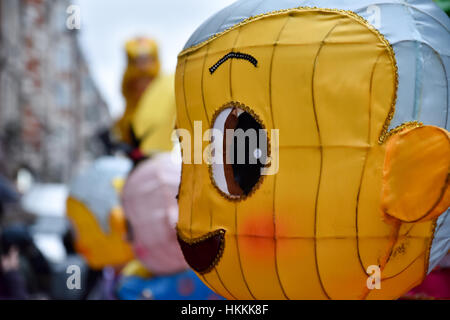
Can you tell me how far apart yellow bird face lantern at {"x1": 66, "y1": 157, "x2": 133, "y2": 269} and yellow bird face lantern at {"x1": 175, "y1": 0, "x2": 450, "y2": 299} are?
2.76m

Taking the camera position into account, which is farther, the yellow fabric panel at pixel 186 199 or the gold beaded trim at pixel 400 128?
the yellow fabric panel at pixel 186 199

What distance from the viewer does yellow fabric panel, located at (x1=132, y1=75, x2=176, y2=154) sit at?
389 centimetres

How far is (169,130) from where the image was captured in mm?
3803

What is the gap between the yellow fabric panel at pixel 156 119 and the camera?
153 inches

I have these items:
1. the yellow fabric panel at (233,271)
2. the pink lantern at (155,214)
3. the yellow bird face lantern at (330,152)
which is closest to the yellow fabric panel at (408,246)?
the yellow bird face lantern at (330,152)

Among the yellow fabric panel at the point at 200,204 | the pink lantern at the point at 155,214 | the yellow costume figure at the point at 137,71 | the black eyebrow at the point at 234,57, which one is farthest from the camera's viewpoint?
the yellow costume figure at the point at 137,71

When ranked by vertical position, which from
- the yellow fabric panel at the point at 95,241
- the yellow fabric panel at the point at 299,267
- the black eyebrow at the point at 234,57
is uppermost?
the black eyebrow at the point at 234,57

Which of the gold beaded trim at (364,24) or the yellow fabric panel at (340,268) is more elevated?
the gold beaded trim at (364,24)

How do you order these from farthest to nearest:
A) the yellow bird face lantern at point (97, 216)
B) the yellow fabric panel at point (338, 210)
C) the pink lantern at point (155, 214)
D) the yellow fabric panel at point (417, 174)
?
the yellow bird face lantern at point (97, 216) → the pink lantern at point (155, 214) → the yellow fabric panel at point (338, 210) → the yellow fabric panel at point (417, 174)

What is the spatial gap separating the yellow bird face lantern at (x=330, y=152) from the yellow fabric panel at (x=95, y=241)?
280cm

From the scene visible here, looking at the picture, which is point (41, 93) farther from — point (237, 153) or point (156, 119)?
point (237, 153)

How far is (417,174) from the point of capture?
1.82m

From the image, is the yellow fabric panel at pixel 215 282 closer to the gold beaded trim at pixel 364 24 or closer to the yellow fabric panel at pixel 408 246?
the yellow fabric panel at pixel 408 246

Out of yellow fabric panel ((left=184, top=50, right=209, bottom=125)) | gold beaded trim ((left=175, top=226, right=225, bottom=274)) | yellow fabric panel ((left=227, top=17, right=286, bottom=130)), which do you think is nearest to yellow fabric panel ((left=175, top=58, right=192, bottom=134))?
yellow fabric panel ((left=184, top=50, right=209, bottom=125))
